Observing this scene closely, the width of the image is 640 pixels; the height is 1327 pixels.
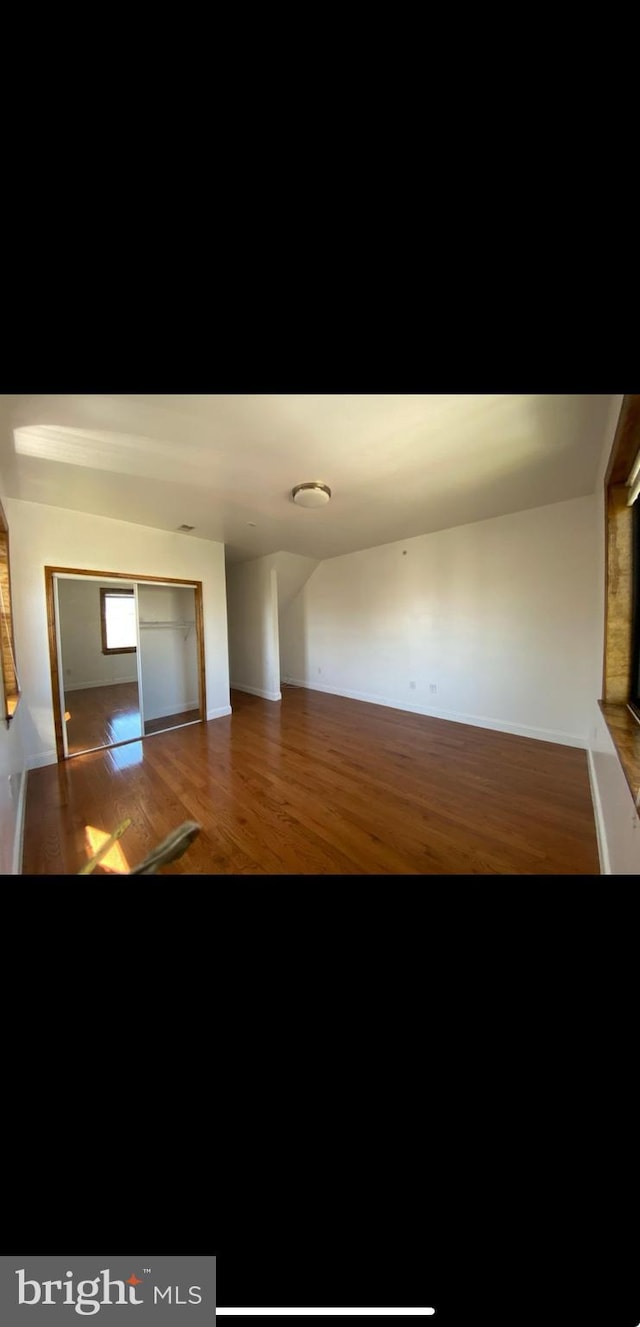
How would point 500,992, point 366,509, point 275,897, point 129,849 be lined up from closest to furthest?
point 500,992 → point 275,897 → point 129,849 → point 366,509

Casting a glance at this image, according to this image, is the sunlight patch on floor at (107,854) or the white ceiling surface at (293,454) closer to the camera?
the white ceiling surface at (293,454)

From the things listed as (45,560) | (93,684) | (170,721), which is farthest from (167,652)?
(93,684)

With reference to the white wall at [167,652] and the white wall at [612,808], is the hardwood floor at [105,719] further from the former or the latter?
the white wall at [612,808]

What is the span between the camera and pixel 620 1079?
0.60m

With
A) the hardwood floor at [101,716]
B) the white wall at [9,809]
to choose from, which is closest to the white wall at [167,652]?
the hardwood floor at [101,716]

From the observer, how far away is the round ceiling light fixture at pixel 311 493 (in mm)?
2707

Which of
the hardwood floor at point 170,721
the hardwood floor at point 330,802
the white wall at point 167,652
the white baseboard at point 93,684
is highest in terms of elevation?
the white wall at point 167,652

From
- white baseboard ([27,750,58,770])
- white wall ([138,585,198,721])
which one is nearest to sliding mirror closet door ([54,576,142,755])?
white wall ([138,585,198,721])

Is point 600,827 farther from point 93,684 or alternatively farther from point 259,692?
point 93,684

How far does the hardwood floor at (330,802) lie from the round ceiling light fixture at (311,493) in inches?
85.3

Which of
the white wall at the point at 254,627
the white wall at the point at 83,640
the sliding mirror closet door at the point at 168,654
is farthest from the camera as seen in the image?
the white wall at the point at 83,640
